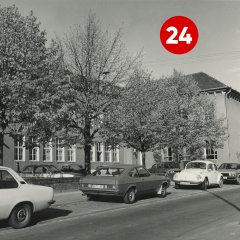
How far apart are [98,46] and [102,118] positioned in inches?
167

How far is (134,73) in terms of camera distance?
23.3 metres

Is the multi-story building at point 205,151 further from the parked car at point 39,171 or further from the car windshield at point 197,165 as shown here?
the car windshield at point 197,165

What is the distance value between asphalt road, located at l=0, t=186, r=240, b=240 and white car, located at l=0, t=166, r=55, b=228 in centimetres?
29

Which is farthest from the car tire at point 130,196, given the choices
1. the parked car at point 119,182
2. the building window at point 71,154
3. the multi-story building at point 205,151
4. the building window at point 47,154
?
the building window at point 71,154

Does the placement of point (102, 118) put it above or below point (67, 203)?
above

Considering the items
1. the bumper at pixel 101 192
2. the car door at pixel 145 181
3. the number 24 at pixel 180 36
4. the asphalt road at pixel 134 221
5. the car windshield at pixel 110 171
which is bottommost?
the asphalt road at pixel 134 221

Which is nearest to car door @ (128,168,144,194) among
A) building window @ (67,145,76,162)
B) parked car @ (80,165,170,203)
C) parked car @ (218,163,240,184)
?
parked car @ (80,165,170,203)

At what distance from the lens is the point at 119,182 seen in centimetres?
1302

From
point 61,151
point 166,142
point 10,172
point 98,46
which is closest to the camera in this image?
point 10,172

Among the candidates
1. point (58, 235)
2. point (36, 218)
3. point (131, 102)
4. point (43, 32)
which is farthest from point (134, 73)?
point (58, 235)

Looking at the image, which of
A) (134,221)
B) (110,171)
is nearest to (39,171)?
(110,171)

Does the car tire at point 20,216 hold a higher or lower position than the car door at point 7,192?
lower

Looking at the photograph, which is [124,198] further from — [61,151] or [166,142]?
[61,151]

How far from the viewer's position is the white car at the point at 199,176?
19266 millimetres
